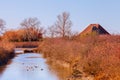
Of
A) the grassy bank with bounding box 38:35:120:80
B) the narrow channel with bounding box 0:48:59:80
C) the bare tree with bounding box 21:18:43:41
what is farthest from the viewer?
the bare tree with bounding box 21:18:43:41

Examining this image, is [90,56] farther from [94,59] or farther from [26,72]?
[26,72]

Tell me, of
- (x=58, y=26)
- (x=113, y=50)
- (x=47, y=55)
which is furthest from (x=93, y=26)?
(x=113, y=50)

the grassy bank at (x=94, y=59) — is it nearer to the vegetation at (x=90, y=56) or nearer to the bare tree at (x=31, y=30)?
the vegetation at (x=90, y=56)

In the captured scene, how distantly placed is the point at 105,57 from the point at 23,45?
49.8 m

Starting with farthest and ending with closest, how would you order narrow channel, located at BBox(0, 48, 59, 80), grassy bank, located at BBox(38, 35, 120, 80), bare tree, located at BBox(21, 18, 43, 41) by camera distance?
bare tree, located at BBox(21, 18, 43, 41)
narrow channel, located at BBox(0, 48, 59, 80)
grassy bank, located at BBox(38, 35, 120, 80)

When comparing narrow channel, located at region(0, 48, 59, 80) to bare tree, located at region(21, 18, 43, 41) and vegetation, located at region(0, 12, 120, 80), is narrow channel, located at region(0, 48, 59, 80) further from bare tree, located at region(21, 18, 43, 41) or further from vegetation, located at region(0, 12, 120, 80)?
bare tree, located at region(21, 18, 43, 41)

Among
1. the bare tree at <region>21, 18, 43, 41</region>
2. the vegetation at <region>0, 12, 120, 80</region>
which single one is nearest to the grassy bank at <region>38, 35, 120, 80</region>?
the vegetation at <region>0, 12, 120, 80</region>

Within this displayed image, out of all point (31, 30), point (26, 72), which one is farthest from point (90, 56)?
point (31, 30)

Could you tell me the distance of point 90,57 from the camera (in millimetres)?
18438

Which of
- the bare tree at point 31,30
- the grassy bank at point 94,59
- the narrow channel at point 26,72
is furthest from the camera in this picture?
the bare tree at point 31,30

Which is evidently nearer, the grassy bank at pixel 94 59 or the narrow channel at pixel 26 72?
the grassy bank at pixel 94 59

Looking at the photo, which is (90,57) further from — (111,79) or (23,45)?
(23,45)

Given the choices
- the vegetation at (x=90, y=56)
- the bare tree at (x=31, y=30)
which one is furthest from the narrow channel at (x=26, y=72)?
the bare tree at (x=31, y=30)

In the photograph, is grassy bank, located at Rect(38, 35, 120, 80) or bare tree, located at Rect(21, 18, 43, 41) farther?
bare tree, located at Rect(21, 18, 43, 41)
